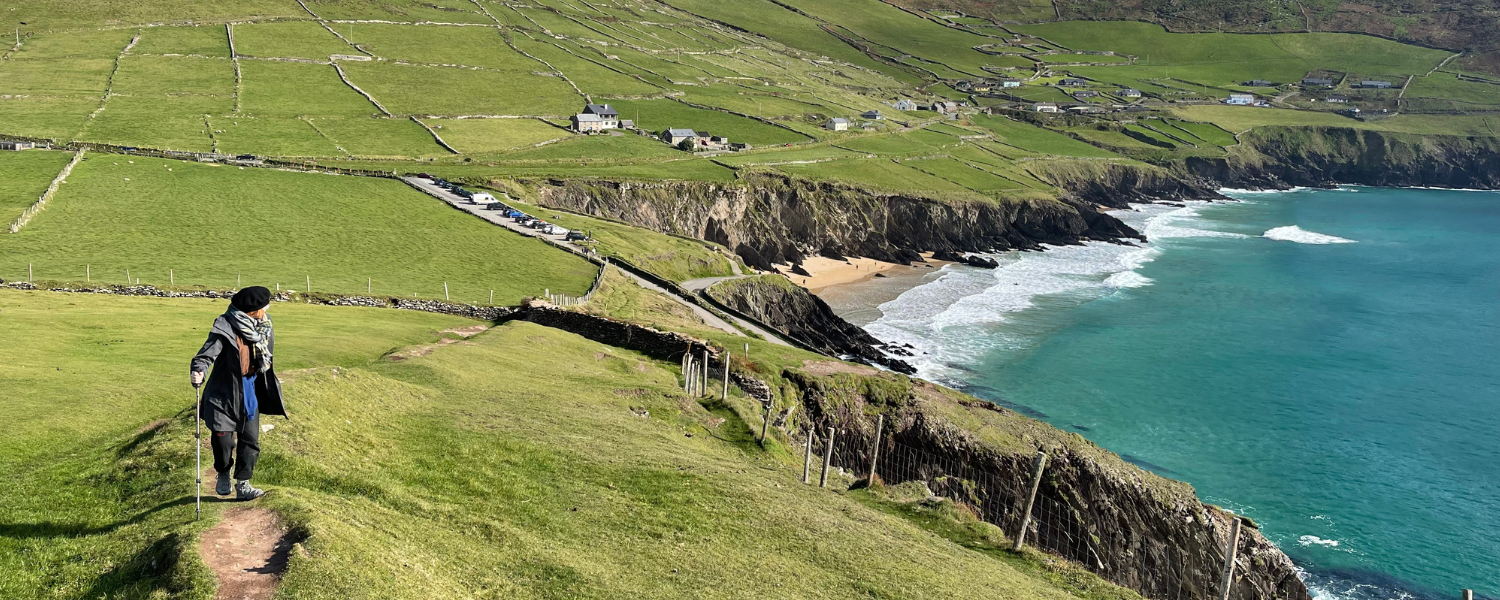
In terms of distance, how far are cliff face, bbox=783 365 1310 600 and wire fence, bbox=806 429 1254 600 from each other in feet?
0.15

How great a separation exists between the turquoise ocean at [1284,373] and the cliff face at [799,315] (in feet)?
14.8

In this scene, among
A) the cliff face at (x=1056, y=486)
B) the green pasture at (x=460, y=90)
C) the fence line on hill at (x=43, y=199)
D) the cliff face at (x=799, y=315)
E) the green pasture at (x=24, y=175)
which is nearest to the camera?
the cliff face at (x=1056, y=486)

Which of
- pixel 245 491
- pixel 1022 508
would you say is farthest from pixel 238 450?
pixel 1022 508

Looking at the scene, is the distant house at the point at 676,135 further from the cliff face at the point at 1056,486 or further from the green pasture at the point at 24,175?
the cliff face at the point at 1056,486

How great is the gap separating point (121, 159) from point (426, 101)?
184ft

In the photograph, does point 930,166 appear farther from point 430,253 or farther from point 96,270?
point 96,270

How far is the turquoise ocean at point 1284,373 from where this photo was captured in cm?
5153

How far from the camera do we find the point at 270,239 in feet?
242

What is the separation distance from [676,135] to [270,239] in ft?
264

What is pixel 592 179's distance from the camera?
111 m

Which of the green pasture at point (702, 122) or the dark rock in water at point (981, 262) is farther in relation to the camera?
the green pasture at point (702, 122)

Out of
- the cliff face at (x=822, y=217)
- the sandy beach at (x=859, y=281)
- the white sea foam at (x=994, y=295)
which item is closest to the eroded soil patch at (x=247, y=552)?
the white sea foam at (x=994, y=295)

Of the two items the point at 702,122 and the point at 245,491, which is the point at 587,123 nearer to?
the point at 702,122

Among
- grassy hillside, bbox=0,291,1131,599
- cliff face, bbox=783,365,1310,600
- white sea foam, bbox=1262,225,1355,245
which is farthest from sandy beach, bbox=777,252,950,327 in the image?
grassy hillside, bbox=0,291,1131,599
